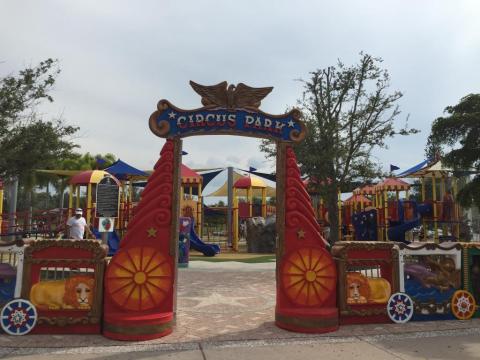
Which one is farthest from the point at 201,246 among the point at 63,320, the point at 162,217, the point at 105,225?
the point at 63,320

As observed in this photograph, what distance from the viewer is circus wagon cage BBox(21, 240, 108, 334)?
5.56m

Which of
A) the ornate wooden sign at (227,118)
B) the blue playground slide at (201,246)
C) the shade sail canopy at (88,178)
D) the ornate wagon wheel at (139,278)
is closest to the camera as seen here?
the ornate wagon wheel at (139,278)

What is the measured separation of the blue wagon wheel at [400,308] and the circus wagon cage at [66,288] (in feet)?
14.5

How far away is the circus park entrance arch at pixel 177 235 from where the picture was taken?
5691mm

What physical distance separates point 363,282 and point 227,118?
3383mm

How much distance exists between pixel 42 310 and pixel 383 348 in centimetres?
461

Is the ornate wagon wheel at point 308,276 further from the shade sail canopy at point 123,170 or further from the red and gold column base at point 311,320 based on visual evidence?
the shade sail canopy at point 123,170

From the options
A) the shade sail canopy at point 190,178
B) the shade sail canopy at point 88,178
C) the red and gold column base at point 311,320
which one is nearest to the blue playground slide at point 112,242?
the shade sail canopy at point 88,178

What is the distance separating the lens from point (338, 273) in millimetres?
6266

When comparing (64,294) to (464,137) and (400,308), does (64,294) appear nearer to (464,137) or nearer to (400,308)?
(400,308)

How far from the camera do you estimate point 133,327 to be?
5410 mm

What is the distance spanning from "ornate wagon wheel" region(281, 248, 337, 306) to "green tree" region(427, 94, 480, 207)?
10.9 meters

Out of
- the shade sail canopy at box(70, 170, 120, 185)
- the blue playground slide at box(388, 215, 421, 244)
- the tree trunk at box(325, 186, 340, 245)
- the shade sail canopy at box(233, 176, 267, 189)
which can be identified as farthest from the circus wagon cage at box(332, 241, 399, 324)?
the shade sail canopy at box(233, 176, 267, 189)

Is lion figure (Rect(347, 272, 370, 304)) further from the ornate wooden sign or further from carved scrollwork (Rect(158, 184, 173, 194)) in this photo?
carved scrollwork (Rect(158, 184, 173, 194))
